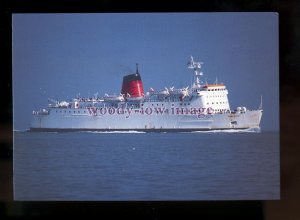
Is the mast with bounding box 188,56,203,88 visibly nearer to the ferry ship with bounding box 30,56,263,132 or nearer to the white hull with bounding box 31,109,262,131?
the ferry ship with bounding box 30,56,263,132

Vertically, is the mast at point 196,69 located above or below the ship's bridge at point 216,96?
above

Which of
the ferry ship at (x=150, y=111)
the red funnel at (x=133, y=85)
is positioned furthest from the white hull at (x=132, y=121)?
the red funnel at (x=133, y=85)

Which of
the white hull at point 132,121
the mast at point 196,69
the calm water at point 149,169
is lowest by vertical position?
the calm water at point 149,169

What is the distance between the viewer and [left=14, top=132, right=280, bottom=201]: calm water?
12.0ft

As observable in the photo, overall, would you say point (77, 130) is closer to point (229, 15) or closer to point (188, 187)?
point (188, 187)

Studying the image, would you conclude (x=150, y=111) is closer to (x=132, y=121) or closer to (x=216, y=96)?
(x=132, y=121)

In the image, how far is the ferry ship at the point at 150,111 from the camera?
3723mm

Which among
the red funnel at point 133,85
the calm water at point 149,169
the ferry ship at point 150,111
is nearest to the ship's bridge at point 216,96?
the ferry ship at point 150,111

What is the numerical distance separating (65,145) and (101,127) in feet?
0.80

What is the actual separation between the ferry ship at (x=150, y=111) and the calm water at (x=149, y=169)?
0.09 m

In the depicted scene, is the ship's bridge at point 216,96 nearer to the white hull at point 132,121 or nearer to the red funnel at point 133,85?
the white hull at point 132,121

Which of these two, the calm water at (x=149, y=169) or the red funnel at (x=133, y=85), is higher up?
the red funnel at (x=133, y=85)

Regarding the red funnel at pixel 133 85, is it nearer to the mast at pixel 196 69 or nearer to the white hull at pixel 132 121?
the white hull at pixel 132 121

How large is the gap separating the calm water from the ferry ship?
0.09 m
